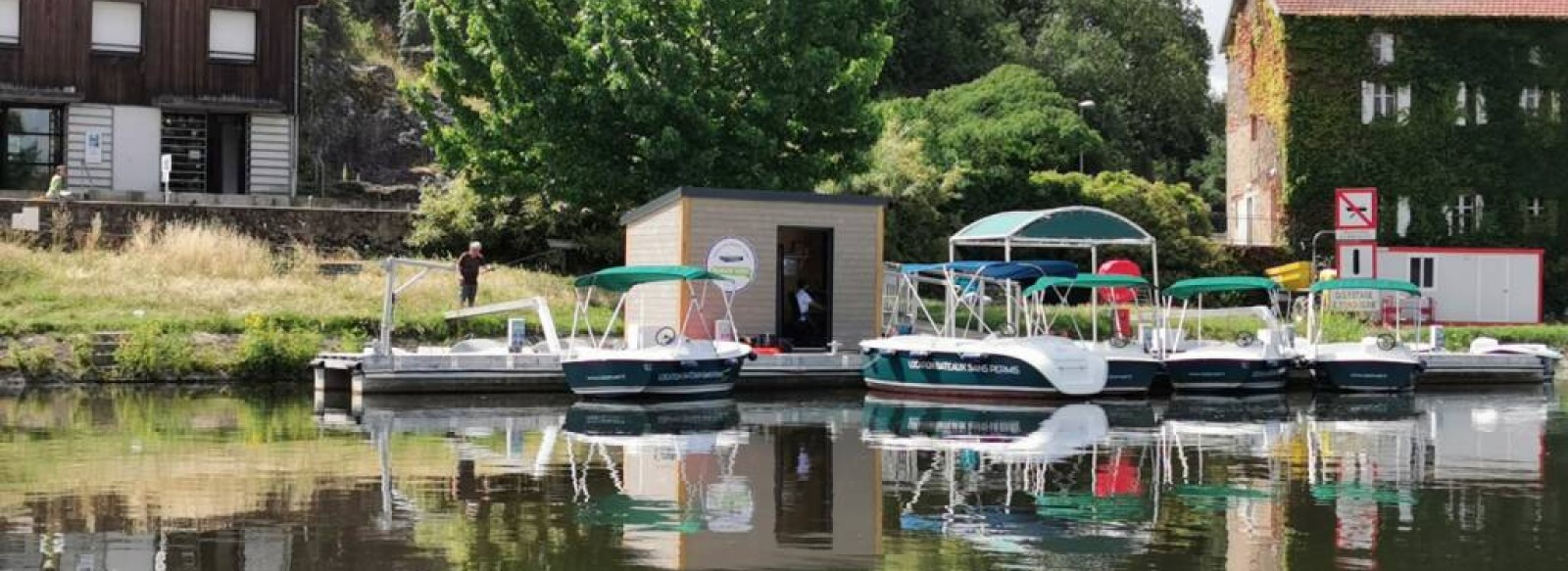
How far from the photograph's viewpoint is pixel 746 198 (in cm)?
4031

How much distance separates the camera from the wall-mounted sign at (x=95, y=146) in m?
55.7

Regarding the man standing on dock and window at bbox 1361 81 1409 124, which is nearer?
the man standing on dock

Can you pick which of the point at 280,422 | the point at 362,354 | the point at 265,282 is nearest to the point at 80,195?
the point at 265,282

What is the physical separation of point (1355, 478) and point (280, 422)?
15682 millimetres

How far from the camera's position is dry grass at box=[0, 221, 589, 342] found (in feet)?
132

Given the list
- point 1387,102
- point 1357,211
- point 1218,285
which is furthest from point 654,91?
point 1387,102

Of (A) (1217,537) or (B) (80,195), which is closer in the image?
(A) (1217,537)

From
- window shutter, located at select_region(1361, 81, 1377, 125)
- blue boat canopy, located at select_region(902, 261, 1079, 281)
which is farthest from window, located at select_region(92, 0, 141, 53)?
window shutter, located at select_region(1361, 81, 1377, 125)

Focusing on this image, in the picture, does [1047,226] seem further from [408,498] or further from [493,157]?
[408,498]

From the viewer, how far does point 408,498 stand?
2142 centimetres

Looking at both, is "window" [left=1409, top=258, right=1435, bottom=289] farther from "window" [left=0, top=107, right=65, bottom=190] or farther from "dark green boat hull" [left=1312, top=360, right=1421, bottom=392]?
"window" [left=0, top=107, right=65, bottom=190]

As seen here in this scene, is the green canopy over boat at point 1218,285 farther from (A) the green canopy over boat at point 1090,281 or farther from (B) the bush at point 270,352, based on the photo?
(B) the bush at point 270,352

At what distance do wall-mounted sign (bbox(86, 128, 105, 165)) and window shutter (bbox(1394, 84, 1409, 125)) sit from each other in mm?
37334

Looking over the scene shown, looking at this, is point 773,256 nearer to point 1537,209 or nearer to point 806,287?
point 806,287
